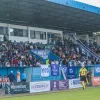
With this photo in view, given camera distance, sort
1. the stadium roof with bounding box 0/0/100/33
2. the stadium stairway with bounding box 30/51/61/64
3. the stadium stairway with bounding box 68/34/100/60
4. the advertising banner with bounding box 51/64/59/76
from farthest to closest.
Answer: the stadium stairway with bounding box 68/34/100/60
the stadium stairway with bounding box 30/51/61/64
the stadium roof with bounding box 0/0/100/33
the advertising banner with bounding box 51/64/59/76

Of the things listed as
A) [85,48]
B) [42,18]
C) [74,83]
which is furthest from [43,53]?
[74,83]

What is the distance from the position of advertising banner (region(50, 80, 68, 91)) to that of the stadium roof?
10.2m

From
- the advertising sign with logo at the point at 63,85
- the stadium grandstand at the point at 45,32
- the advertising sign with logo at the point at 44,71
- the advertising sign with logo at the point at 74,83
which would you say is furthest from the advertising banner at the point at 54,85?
the advertising sign with logo at the point at 44,71

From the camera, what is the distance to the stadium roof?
35.8 meters

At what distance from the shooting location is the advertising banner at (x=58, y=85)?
87.7 feet

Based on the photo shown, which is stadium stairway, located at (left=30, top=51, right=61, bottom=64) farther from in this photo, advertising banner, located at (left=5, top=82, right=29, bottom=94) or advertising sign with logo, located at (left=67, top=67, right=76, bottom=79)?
advertising banner, located at (left=5, top=82, right=29, bottom=94)

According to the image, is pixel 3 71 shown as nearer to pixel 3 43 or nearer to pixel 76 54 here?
pixel 3 43

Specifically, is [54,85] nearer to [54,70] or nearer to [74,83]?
[74,83]

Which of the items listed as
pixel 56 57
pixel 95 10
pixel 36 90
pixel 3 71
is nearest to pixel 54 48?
pixel 56 57

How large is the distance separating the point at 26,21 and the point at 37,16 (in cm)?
301

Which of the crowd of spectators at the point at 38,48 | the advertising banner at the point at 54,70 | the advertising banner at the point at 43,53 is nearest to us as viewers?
the advertising banner at the point at 54,70

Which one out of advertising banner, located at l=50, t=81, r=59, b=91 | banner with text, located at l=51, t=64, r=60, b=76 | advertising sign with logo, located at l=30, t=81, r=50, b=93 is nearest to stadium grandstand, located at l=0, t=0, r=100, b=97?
banner with text, located at l=51, t=64, r=60, b=76

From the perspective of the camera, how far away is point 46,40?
160ft

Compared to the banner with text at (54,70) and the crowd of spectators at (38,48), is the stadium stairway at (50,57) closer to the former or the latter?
the crowd of spectators at (38,48)
